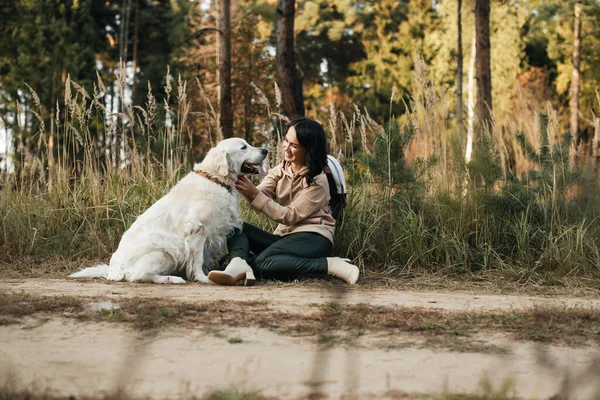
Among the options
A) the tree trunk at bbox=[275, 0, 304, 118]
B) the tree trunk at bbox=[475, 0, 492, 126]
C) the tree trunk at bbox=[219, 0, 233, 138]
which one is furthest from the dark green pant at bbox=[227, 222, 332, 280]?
the tree trunk at bbox=[219, 0, 233, 138]

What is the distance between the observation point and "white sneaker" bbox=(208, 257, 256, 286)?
4.97 m

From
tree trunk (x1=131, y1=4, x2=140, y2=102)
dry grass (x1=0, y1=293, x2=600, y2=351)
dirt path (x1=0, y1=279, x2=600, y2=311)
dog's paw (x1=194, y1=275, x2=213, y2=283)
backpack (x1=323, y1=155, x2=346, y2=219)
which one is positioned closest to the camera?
dry grass (x1=0, y1=293, x2=600, y2=351)

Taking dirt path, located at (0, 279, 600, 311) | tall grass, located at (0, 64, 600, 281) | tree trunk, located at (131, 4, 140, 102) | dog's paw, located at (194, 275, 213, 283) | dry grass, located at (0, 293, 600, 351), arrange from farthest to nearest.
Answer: tree trunk, located at (131, 4, 140, 102) → tall grass, located at (0, 64, 600, 281) → dog's paw, located at (194, 275, 213, 283) → dirt path, located at (0, 279, 600, 311) → dry grass, located at (0, 293, 600, 351)

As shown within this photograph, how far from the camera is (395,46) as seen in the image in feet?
94.4

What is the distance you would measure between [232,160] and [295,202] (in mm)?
587

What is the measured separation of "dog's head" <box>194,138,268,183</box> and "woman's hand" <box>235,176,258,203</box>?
0.09m

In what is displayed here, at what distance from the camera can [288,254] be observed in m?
5.38

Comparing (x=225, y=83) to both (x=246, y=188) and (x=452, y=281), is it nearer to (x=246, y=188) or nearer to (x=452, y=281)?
(x=246, y=188)

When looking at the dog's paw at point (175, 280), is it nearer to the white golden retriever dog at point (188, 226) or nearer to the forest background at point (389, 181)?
the white golden retriever dog at point (188, 226)

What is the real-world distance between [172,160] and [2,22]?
19.7 metres

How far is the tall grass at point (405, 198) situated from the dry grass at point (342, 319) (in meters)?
1.89

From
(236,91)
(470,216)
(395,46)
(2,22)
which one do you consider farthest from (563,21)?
(470,216)

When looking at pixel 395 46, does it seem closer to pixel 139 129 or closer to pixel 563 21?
pixel 563 21

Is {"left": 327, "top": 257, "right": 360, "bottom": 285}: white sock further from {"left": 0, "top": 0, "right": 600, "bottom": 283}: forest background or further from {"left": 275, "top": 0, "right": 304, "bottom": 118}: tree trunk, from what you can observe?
{"left": 275, "top": 0, "right": 304, "bottom": 118}: tree trunk
